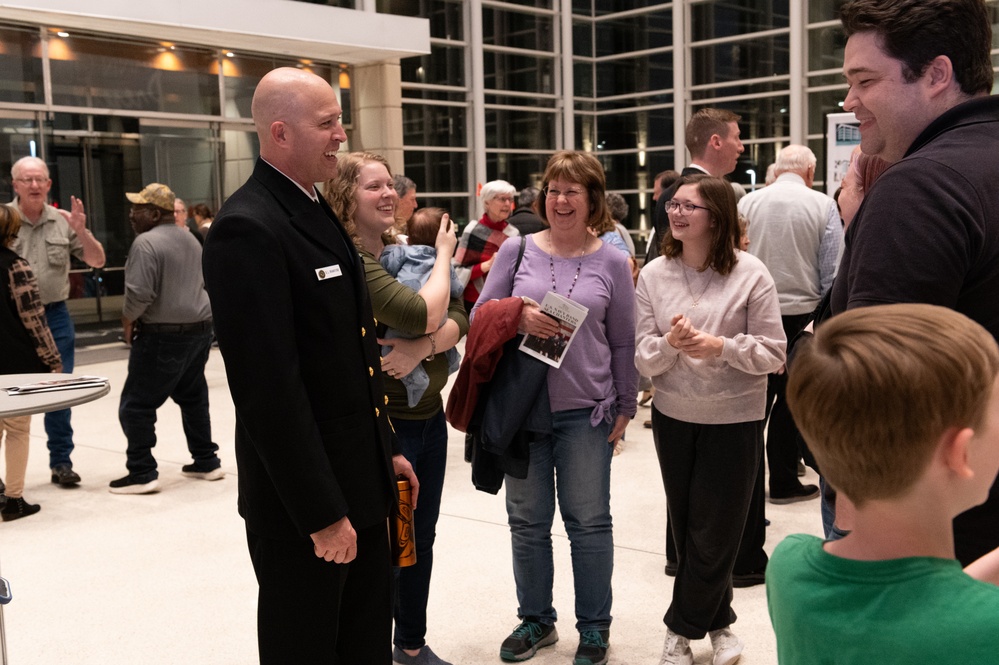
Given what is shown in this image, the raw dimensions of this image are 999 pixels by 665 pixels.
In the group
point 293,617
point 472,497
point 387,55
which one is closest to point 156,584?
point 472,497

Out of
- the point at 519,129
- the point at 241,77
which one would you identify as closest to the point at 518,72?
the point at 519,129

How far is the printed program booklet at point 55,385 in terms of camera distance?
10.7 feet

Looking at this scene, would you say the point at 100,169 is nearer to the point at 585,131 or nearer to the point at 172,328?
the point at 172,328

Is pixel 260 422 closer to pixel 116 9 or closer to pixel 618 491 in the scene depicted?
pixel 618 491

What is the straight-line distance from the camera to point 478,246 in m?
7.02

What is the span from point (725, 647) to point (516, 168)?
1459 centimetres

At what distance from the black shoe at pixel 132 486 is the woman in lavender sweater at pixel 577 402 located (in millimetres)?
3188

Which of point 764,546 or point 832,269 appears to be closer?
point 764,546

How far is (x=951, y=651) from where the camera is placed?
1.13 meters

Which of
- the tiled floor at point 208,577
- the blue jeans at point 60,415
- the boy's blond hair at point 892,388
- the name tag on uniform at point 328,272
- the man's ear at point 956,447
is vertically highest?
the name tag on uniform at point 328,272

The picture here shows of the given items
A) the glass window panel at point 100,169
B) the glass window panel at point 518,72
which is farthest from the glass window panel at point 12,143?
the glass window panel at point 518,72

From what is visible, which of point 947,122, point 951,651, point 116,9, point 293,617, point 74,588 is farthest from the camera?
point 116,9

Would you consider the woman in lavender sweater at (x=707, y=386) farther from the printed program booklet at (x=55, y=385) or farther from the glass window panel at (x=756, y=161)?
the glass window panel at (x=756, y=161)

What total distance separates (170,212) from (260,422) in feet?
14.6
